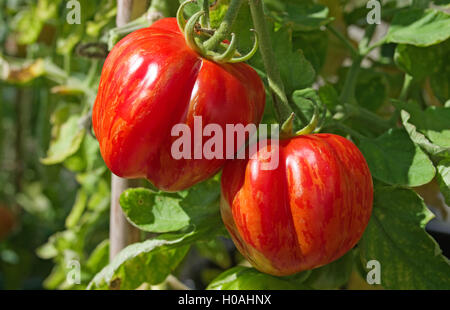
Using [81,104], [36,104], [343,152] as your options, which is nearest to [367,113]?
[343,152]

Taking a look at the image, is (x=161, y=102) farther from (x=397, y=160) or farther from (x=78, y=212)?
(x=78, y=212)

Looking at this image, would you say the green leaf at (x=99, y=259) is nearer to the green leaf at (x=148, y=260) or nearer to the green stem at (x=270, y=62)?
the green leaf at (x=148, y=260)

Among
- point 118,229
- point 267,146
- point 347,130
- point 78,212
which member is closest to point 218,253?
point 78,212

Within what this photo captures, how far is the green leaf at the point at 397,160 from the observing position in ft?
1.63

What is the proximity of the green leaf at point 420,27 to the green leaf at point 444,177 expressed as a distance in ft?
0.40

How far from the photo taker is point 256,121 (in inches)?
17.6

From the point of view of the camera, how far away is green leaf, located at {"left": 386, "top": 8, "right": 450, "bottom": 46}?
542mm

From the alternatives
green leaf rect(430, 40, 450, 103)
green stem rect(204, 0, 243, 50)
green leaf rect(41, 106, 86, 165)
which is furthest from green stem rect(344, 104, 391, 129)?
green leaf rect(41, 106, 86, 165)

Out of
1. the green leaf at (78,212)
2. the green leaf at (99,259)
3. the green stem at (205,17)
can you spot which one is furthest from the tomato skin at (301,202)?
the green leaf at (78,212)

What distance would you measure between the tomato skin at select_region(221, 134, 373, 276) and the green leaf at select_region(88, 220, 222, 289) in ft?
0.38

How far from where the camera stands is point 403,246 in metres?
0.52

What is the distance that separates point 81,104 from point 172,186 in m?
0.50

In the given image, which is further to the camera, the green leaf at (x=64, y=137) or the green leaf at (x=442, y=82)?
the green leaf at (x=64, y=137)

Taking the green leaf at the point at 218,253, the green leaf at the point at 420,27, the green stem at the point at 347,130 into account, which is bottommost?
the green leaf at the point at 218,253
